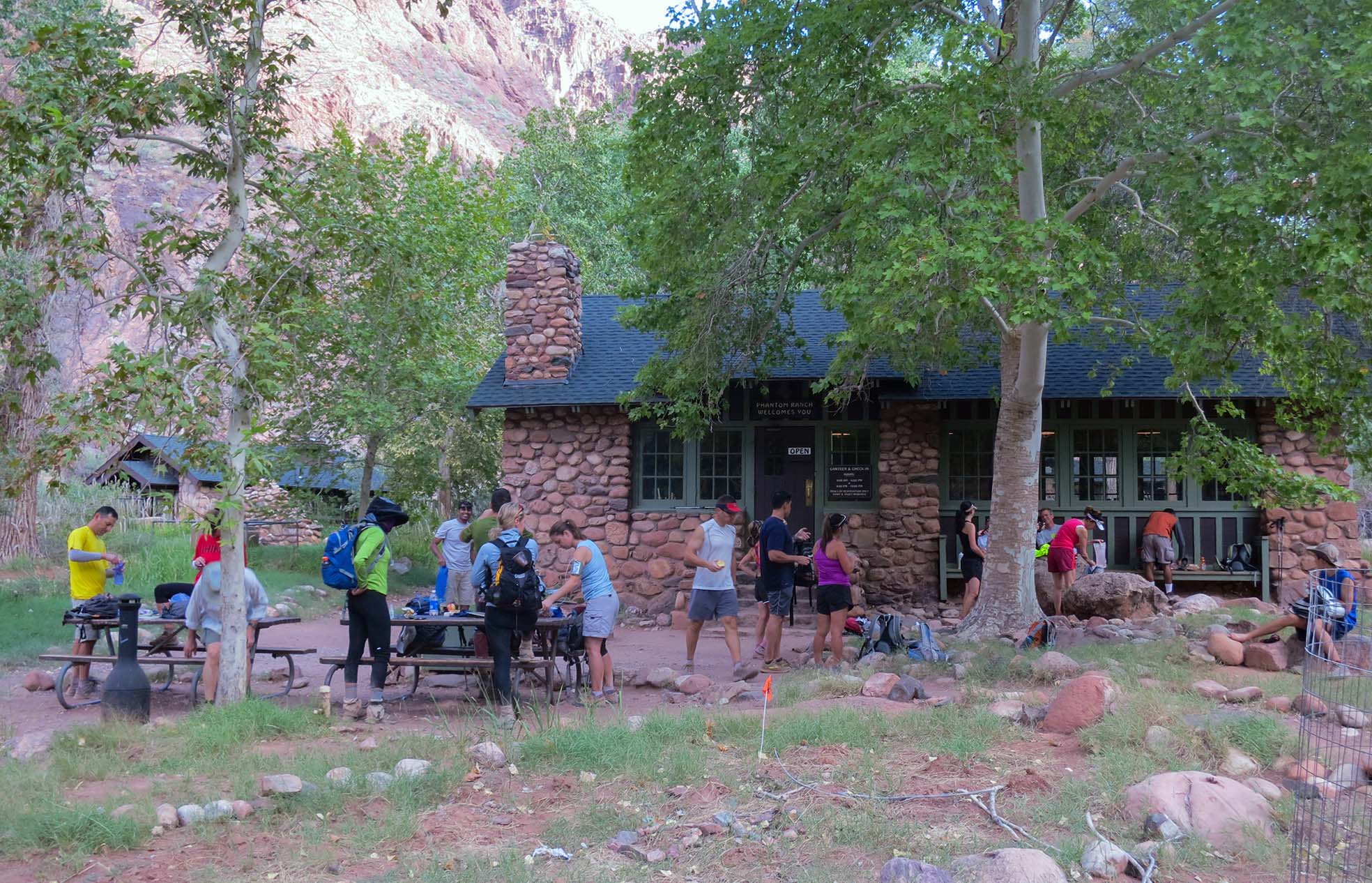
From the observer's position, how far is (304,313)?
894 centimetres

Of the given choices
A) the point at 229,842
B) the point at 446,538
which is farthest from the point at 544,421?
the point at 229,842

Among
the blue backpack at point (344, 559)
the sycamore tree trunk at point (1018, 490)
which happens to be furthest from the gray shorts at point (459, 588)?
the sycamore tree trunk at point (1018, 490)

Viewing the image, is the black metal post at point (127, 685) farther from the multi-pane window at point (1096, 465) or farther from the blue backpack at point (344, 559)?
the multi-pane window at point (1096, 465)

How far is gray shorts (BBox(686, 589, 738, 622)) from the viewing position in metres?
10.1

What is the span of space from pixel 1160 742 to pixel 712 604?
4.35 meters

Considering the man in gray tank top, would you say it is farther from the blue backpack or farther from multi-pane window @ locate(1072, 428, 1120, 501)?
multi-pane window @ locate(1072, 428, 1120, 501)

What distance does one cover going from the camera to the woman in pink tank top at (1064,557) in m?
13.7

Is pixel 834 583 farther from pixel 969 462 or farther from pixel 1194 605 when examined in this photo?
pixel 969 462

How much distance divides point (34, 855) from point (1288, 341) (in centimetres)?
914

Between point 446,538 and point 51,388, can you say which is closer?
point 446,538

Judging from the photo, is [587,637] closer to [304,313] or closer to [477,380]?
[304,313]

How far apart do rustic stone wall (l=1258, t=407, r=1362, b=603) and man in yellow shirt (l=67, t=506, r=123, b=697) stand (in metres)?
14.1

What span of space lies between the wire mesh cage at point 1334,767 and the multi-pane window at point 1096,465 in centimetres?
714

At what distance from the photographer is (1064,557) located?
13.7m
